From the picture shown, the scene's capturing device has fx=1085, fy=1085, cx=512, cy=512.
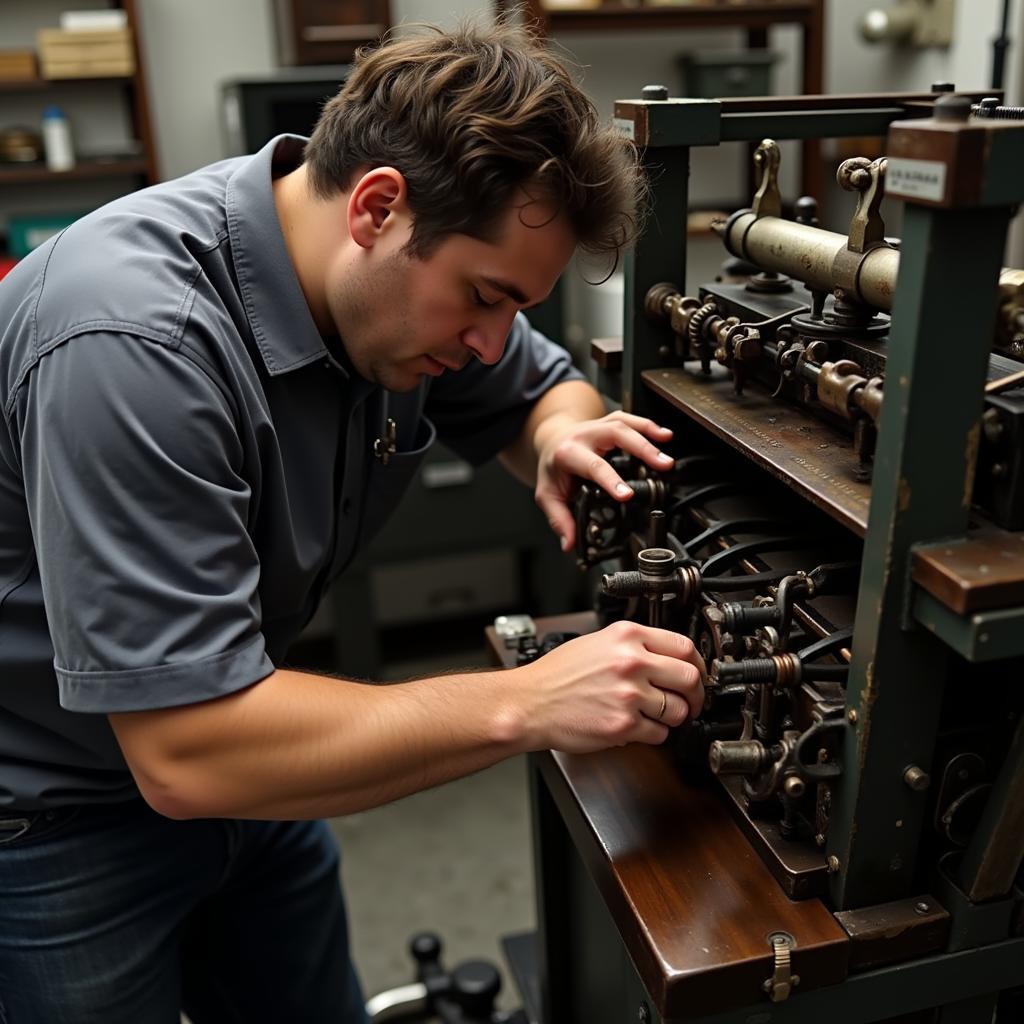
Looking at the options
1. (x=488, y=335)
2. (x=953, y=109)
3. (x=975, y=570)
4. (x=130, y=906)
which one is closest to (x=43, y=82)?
(x=488, y=335)

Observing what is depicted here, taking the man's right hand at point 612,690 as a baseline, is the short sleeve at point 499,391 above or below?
above

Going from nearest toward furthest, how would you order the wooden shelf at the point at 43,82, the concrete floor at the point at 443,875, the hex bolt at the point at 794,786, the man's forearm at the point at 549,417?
the hex bolt at the point at 794,786
the man's forearm at the point at 549,417
the concrete floor at the point at 443,875
the wooden shelf at the point at 43,82

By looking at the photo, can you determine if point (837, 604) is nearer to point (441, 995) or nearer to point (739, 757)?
point (739, 757)

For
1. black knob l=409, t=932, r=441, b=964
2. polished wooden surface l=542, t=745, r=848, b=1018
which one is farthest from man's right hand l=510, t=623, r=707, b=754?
black knob l=409, t=932, r=441, b=964

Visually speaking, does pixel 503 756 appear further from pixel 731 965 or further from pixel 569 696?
pixel 731 965

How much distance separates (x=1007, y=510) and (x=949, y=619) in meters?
0.11

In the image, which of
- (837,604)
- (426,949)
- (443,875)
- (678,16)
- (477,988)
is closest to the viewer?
(837,604)

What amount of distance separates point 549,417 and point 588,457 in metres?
0.22

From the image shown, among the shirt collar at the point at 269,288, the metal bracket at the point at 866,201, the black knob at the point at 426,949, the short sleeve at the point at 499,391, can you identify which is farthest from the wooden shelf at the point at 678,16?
the black knob at the point at 426,949

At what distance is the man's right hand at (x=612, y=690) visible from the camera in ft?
2.99

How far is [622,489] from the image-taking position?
3.72 ft

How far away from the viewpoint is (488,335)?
1099mm

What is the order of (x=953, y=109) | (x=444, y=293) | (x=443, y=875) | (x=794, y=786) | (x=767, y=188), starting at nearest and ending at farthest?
(x=953, y=109)
(x=794, y=786)
(x=444, y=293)
(x=767, y=188)
(x=443, y=875)

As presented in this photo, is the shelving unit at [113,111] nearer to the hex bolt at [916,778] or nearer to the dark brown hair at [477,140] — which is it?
the dark brown hair at [477,140]
